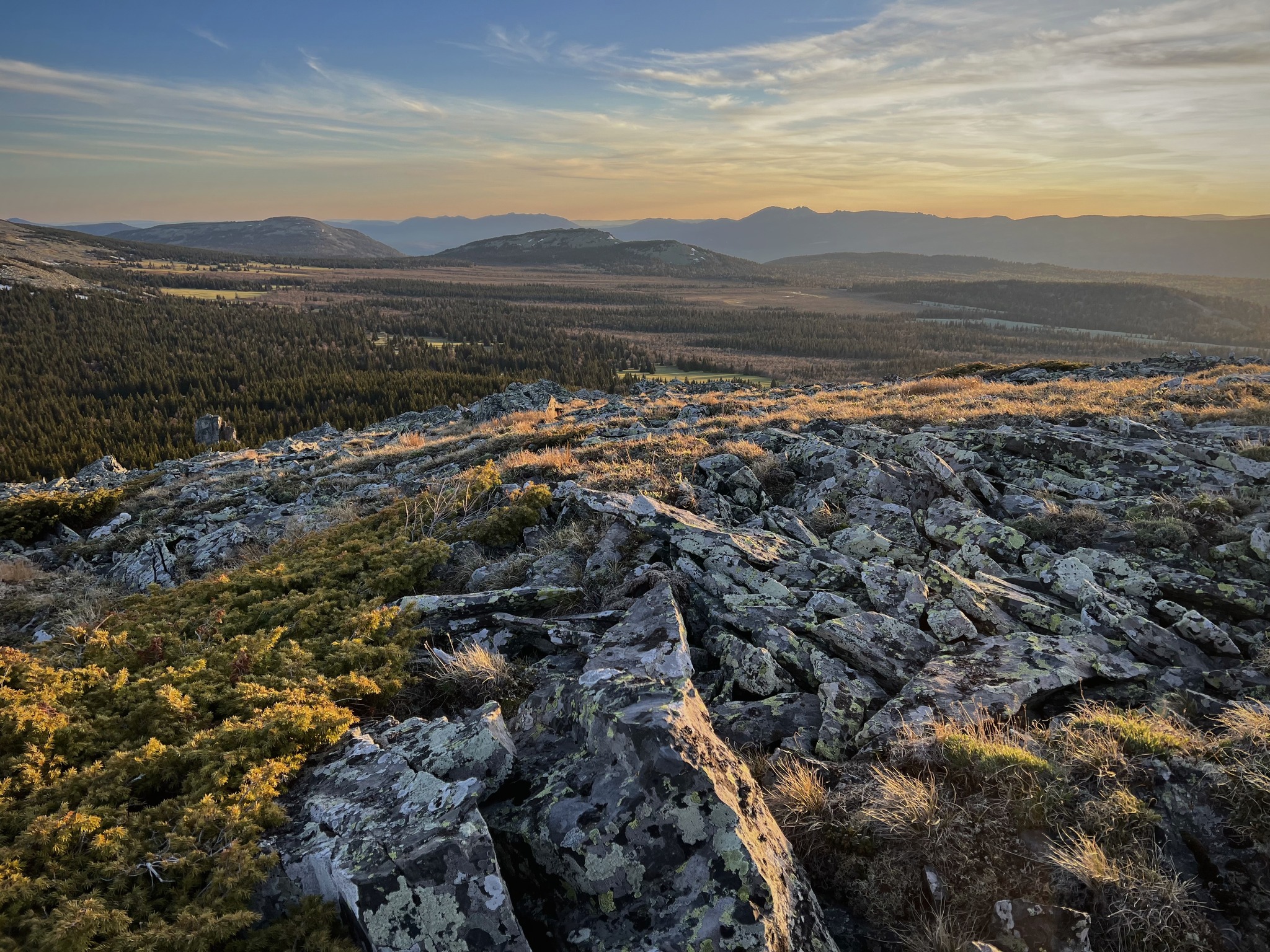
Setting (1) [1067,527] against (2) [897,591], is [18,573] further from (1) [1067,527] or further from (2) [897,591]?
(1) [1067,527]

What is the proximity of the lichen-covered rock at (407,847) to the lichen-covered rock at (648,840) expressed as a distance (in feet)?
0.98

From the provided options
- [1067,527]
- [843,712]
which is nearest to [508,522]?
[843,712]

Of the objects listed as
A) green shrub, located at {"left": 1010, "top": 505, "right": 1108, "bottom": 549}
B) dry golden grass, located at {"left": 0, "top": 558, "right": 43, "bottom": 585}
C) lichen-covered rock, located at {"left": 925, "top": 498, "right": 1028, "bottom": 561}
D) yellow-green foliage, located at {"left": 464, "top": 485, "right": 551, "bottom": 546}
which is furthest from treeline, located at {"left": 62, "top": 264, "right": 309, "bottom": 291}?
green shrub, located at {"left": 1010, "top": 505, "right": 1108, "bottom": 549}

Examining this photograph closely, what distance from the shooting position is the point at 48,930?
308 cm

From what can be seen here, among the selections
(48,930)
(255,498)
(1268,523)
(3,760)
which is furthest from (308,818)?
(255,498)

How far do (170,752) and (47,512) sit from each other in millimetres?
20282

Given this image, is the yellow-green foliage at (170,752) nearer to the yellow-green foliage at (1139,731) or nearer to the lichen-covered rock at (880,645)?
the lichen-covered rock at (880,645)

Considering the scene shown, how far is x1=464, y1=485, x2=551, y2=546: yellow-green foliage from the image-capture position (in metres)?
9.56

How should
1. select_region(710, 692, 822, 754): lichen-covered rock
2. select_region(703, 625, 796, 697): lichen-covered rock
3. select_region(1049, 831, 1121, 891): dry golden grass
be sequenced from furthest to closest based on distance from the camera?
1. select_region(703, 625, 796, 697): lichen-covered rock
2. select_region(710, 692, 822, 754): lichen-covered rock
3. select_region(1049, 831, 1121, 891): dry golden grass

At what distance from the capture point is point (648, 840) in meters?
3.50

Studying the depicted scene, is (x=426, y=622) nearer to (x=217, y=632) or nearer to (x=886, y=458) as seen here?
(x=217, y=632)

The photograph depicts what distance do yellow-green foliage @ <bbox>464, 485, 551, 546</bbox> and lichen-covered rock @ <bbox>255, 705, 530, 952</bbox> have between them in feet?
17.2

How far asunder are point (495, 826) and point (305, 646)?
3615mm

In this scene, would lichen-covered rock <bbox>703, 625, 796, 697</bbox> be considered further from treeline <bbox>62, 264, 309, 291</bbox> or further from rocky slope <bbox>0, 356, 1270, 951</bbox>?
treeline <bbox>62, 264, 309, 291</bbox>
